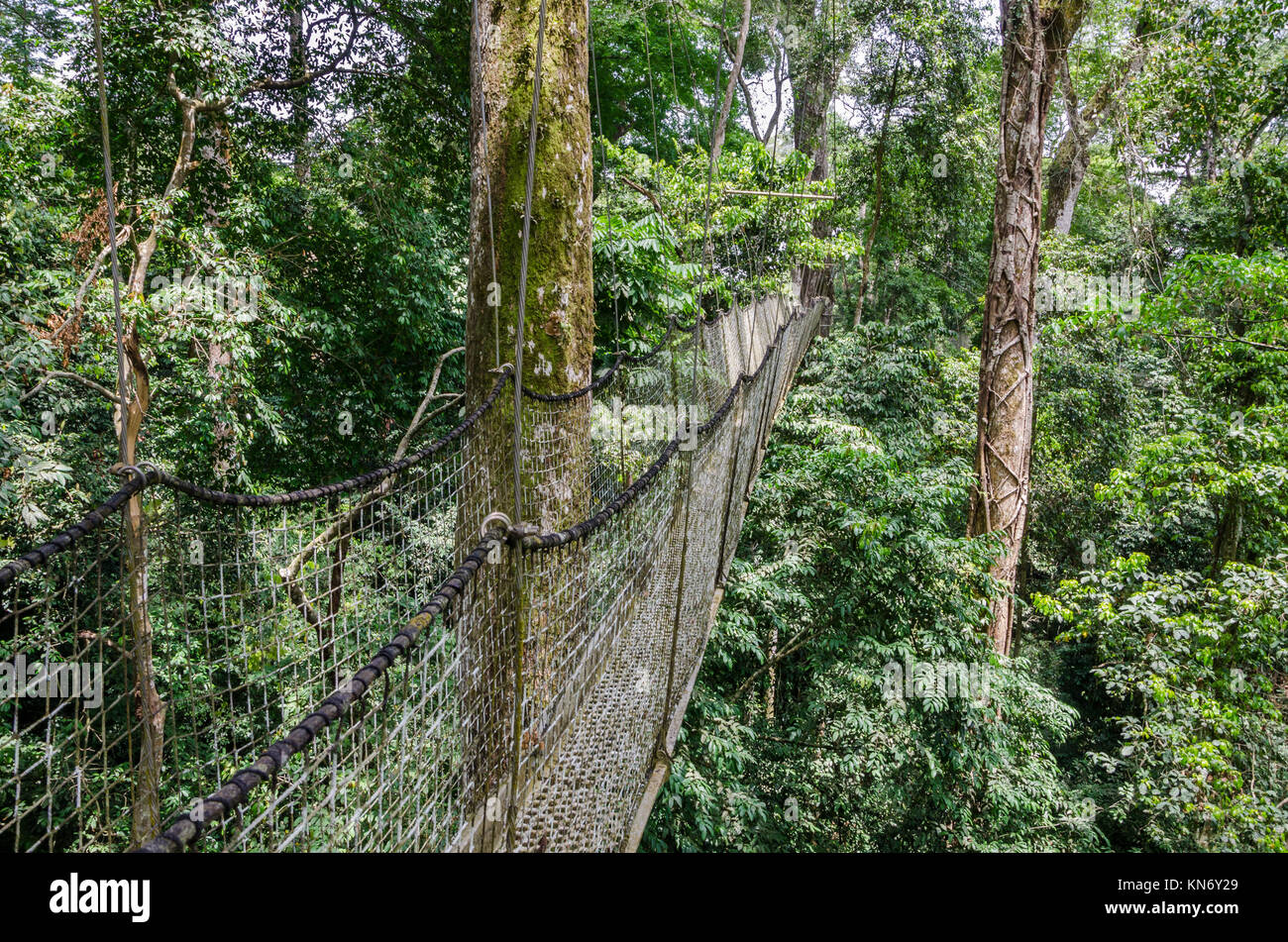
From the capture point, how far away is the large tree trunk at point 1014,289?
14.1ft

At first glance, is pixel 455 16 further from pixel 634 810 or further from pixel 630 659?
pixel 634 810

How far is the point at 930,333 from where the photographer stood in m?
7.55

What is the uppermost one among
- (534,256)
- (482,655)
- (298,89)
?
(298,89)

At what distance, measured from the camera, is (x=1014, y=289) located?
4.40 metres

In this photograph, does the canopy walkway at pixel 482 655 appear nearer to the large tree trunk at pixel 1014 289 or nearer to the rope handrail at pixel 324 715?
the rope handrail at pixel 324 715

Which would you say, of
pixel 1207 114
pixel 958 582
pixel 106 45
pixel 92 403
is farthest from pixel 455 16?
pixel 1207 114

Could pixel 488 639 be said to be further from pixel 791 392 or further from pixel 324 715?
pixel 791 392

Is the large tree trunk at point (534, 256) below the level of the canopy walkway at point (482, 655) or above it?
above

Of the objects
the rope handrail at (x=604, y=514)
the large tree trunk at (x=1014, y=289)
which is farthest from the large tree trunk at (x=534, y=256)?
the large tree trunk at (x=1014, y=289)

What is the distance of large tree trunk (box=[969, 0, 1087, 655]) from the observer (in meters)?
4.30

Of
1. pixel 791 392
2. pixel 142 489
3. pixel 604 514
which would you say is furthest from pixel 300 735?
pixel 791 392

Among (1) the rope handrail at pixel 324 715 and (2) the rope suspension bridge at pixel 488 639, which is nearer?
(1) the rope handrail at pixel 324 715

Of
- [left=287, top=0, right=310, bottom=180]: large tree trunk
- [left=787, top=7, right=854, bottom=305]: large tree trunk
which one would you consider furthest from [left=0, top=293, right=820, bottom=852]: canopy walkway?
[left=787, top=7, right=854, bottom=305]: large tree trunk

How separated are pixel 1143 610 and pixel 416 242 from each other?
16.7ft
